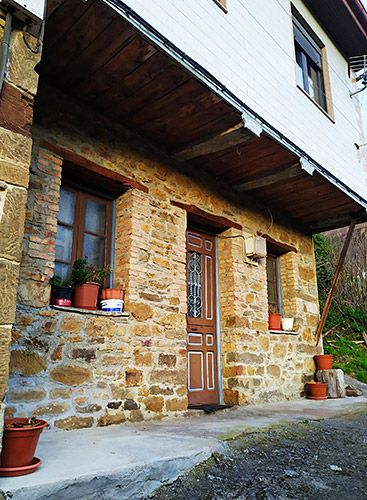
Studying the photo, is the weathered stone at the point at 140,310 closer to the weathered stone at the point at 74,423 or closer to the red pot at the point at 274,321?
the weathered stone at the point at 74,423

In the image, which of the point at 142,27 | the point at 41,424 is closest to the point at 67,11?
the point at 142,27

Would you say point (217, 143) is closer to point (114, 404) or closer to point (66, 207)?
point (66, 207)

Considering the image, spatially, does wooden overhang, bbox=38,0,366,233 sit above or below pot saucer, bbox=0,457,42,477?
above

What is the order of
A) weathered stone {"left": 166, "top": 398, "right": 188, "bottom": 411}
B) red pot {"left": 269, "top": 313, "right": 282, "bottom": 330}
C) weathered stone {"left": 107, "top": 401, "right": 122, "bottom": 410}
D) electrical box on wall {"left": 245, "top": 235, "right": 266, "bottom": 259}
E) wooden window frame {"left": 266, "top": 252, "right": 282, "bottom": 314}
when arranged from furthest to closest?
wooden window frame {"left": 266, "top": 252, "right": 282, "bottom": 314}
red pot {"left": 269, "top": 313, "right": 282, "bottom": 330}
electrical box on wall {"left": 245, "top": 235, "right": 266, "bottom": 259}
weathered stone {"left": 166, "top": 398, "right": 188, "bottom": 411}
weathered stone {"left": 107, "top": 401, "right": 122, "bottom": 410}

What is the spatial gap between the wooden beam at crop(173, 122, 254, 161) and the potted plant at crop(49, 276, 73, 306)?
210 centimetres

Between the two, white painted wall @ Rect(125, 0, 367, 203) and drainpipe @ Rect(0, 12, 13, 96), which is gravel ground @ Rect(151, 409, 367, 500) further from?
white painted wall @ Rect(125, 0, 367, 203)

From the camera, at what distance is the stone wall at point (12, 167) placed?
2086 mm

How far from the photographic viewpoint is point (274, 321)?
6.34 metres

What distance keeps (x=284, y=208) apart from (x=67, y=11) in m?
4.53

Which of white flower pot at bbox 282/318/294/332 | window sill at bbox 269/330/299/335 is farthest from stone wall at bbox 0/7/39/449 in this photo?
white flower pot at bbox 282/318/294/332

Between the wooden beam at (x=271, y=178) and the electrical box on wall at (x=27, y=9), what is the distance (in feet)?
11.5

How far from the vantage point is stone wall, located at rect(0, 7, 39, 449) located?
82.1 inches

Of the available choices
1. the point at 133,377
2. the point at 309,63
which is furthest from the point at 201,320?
the point at 309,63

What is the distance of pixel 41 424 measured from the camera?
2.27 metres
